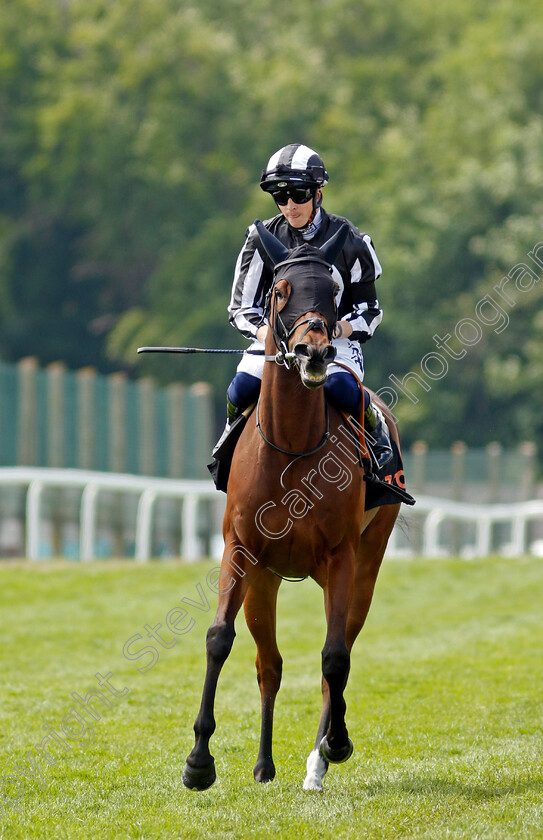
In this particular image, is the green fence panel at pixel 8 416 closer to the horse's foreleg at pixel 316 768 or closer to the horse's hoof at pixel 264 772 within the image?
the horse's hoof at pixel 264 772

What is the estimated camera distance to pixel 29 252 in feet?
121

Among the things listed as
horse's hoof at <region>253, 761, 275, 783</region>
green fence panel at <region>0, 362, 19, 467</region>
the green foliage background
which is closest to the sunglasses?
horse's hoof at <region>253, 761, 275, 783</region>

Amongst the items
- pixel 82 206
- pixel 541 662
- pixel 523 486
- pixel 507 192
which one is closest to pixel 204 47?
pixel 82 206

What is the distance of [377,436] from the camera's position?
22.0 feet

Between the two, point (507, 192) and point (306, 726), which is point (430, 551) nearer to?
point (306, 726)

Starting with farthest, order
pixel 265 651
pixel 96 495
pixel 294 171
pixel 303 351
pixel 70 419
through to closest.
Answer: pixel 70 419, pixel 96 495, pixel 265 651, pixel 294 171, pixel 303 351

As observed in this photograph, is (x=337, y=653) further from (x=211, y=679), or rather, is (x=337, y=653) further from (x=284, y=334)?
(x=284, y=334)

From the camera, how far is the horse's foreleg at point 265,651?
20.7 ft

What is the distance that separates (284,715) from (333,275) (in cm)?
298

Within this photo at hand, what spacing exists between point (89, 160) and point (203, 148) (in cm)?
355

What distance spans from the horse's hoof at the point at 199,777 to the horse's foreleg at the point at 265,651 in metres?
0.54

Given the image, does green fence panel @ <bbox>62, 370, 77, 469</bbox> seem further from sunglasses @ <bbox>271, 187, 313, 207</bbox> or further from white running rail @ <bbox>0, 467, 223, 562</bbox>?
sunglasses @ <bbox>271, 187, 313, 207</bbox>

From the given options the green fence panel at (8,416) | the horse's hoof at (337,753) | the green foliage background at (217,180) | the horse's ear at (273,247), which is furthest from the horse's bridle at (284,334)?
the green foliage background at (217,180)

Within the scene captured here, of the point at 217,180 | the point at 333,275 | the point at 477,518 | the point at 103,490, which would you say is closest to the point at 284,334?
the point at 333,275
